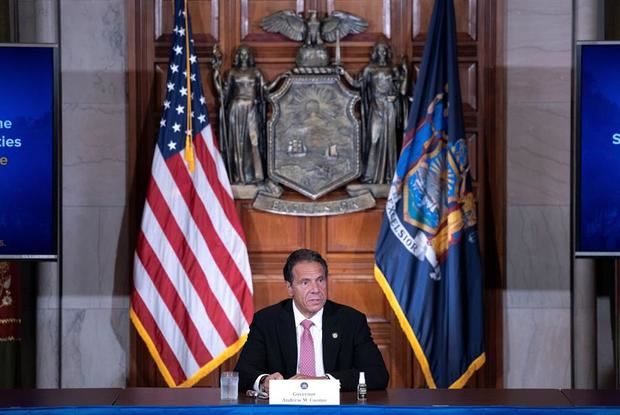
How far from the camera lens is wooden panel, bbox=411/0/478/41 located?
685 centimetres

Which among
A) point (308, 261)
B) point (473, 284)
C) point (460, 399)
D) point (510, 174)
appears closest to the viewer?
point (460, 399)

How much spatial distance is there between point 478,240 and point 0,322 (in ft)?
9.43

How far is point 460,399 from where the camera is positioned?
169 inches

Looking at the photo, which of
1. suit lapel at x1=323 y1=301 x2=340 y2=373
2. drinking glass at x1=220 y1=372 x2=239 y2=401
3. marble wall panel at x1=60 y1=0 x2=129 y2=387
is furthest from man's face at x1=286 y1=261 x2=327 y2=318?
marble wall panel at x1=60 y1=0 x2=129 y2=387

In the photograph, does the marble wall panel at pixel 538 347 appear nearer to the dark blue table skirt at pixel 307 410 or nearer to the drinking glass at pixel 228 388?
the dark blue table skirt at pixel 307 410

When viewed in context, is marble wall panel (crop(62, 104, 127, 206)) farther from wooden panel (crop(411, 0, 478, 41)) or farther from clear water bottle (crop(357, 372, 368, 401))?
clear water bottle (crop(357, 372, 368, 401))

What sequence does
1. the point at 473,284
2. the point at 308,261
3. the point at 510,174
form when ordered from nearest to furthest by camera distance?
1. the point at 308,261
2. the point at 473,284
3. the point at 510,174

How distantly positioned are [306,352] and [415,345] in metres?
1.59

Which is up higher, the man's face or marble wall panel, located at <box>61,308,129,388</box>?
the man's face

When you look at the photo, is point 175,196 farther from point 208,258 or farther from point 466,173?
point 466,173

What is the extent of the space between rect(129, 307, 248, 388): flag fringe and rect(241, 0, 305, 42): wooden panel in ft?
6.14

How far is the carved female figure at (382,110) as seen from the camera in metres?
6.72

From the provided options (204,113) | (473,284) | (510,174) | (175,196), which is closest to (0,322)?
(175,196)

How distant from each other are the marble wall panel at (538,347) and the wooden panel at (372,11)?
1.93 meters
